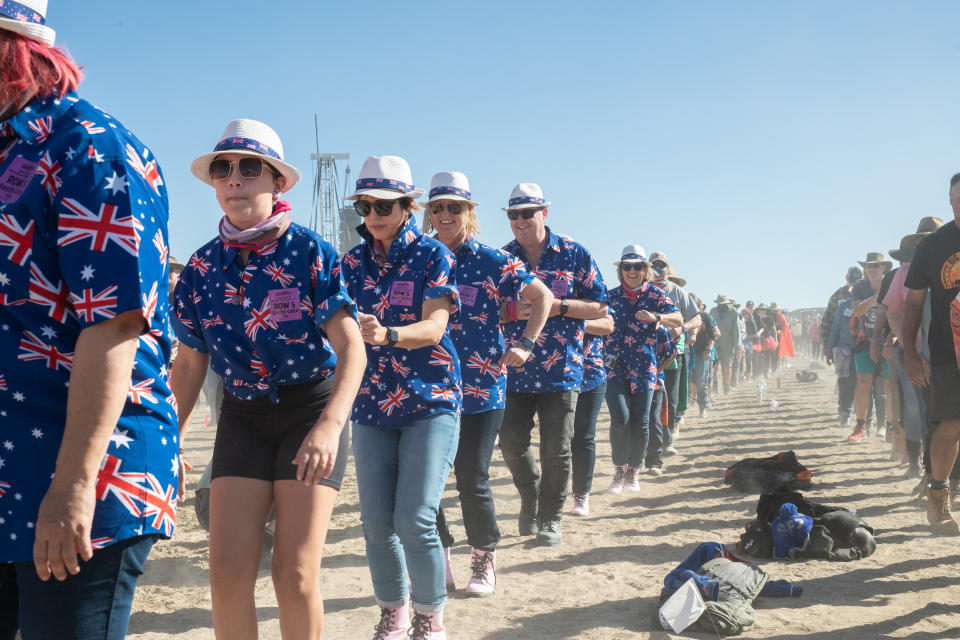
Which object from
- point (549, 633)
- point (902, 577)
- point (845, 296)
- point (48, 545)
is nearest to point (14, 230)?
point (48, 545)

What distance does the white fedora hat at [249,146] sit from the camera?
2992 millimetres

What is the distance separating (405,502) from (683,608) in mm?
1602

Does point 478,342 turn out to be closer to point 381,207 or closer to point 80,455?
point 381,207

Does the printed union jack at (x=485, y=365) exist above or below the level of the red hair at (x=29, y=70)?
below

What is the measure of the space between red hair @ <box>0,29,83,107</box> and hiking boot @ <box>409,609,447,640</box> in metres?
2.88

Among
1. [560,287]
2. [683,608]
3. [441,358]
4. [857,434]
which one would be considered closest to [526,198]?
[560,287]

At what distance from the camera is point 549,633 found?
13.9ft

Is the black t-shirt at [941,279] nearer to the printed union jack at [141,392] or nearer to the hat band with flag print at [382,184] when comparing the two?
the hat band with flag print at [382,184]

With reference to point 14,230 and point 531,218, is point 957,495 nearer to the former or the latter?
Answer: point 531,218

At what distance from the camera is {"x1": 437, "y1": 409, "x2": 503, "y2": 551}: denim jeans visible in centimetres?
473

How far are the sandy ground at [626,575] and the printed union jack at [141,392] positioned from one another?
2746 millimetres

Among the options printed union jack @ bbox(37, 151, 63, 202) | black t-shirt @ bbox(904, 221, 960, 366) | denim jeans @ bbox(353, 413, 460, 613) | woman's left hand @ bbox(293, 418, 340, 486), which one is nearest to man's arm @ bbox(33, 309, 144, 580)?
printed union jack @ bbox(37, 151, 63, 202)

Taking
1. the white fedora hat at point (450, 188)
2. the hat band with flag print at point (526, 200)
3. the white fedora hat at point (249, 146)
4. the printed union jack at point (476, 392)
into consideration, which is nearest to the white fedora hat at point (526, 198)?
the hat band with flag print at point (526, 200)

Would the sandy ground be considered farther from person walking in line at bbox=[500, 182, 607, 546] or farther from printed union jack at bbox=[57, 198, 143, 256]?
printed union jack at bbox=[57, 198, 143, 256]
